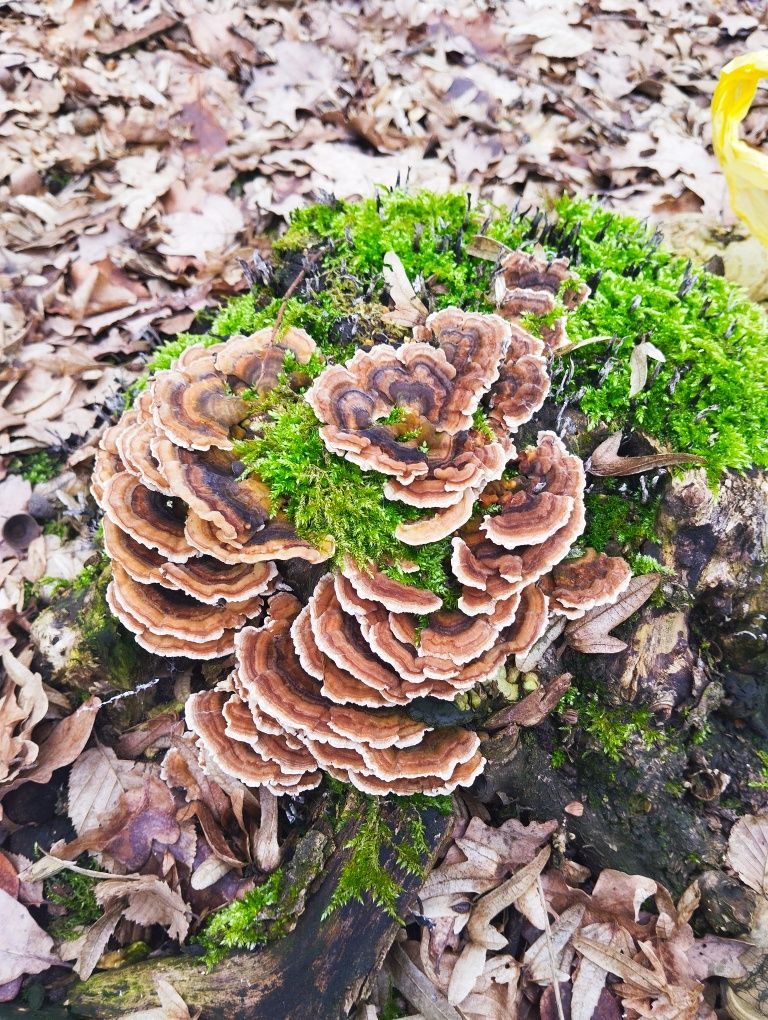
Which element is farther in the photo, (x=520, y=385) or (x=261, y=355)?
(x=261, y=355)

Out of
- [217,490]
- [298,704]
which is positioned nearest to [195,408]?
[217,490]

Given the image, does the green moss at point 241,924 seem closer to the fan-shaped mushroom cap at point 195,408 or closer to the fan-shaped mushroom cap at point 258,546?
the fan-shaped mushroom cap at point 258,546

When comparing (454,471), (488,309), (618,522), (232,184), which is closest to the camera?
(454,471)

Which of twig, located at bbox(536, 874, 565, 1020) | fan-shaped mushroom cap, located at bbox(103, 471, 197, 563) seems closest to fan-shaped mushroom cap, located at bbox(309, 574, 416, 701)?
fan-shaped mushroom cap, located at bbox(103, 471, 197, 563)

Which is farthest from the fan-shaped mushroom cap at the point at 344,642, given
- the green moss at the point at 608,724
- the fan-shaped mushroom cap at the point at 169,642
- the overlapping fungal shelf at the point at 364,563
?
the green moss at the point at 608,724

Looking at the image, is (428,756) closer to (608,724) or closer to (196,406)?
(608,724)

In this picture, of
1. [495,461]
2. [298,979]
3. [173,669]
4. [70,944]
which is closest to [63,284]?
[173,669]

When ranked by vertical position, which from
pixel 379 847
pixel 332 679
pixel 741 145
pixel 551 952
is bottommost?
pixel 551 952

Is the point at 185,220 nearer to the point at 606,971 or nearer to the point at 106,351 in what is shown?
the point at 106,351
